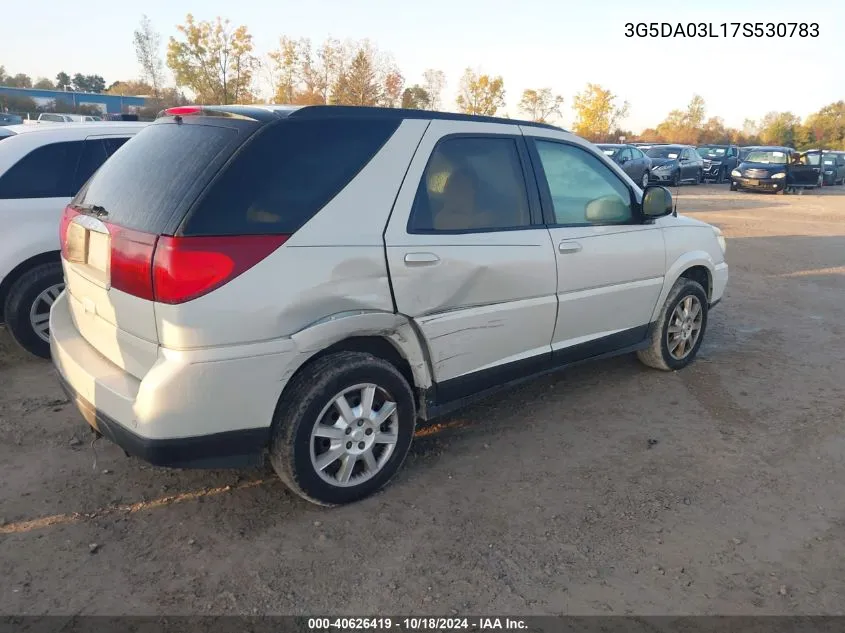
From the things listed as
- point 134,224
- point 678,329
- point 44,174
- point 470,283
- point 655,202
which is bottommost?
point 678,329

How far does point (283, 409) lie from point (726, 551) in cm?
210

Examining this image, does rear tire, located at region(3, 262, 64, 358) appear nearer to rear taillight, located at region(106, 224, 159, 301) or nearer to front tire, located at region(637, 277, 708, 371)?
rear taillight, located at region(106, 224, 159, 301)

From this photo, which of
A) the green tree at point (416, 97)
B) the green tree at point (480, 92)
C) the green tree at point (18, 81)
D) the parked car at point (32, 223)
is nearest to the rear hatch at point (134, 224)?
the parked car at point (32, 223)

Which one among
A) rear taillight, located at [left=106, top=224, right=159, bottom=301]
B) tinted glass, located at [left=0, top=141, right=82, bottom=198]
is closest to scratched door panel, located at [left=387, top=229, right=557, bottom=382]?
rear taillight, located at [left=106, top=224, right=159, bottom=301]

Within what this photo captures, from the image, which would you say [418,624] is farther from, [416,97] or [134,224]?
[416,97]

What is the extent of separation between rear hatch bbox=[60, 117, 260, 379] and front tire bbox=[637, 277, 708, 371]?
341 centimetres

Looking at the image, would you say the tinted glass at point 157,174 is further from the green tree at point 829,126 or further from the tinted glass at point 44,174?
the green tree at point 829,126

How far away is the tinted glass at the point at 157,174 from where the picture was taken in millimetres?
2744

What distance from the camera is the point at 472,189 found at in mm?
3551

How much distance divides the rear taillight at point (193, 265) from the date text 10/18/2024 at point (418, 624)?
136 cm

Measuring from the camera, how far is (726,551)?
2965 millimetres

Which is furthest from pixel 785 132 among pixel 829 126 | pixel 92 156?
pixel 92 156

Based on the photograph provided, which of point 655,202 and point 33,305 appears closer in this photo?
point 655,202

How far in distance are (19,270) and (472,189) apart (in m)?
3.56
